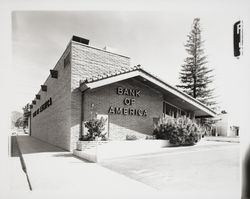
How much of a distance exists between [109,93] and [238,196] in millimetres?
7215

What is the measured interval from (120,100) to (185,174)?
19.9 feet

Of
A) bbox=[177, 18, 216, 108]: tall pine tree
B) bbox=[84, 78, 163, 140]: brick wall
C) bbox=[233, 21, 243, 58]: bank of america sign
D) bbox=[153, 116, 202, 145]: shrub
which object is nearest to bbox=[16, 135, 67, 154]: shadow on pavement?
bbox=[84, 78, 163, 140]: brick wall

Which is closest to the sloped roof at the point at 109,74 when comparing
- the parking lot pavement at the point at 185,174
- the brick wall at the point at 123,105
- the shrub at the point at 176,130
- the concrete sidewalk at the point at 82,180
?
the brick wall at the point at 123,105

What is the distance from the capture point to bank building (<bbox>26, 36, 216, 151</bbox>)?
10602 mm

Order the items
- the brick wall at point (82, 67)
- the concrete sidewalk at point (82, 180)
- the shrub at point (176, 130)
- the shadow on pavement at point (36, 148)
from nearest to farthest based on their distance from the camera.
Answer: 1. the concrete sidewalk at point (82, 180)
2. the brick wall at point (82, 67)
3. the shadow on pavement at point (36, 148)
4. the shrub at point (176, 130)

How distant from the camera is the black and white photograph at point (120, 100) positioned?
19.8ft

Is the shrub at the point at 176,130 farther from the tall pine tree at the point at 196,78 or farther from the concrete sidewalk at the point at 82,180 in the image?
the tall pine tree at the point at 196,78

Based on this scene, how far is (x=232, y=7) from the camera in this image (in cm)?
673

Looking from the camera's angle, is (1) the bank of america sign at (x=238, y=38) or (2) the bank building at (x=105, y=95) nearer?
(1) the bank of america sign at (x=238, y=38)

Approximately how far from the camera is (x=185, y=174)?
656 centimetres

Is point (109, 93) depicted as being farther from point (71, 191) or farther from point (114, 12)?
point (71, 191)

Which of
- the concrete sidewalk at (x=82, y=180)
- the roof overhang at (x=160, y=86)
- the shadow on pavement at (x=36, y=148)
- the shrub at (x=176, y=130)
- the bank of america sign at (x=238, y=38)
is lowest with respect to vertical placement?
the shadow on pavement at (x=36, y=148)

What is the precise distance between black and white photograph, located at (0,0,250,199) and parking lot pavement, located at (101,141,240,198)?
0.10ft

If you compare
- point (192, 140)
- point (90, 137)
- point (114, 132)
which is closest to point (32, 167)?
point (90, 137)
